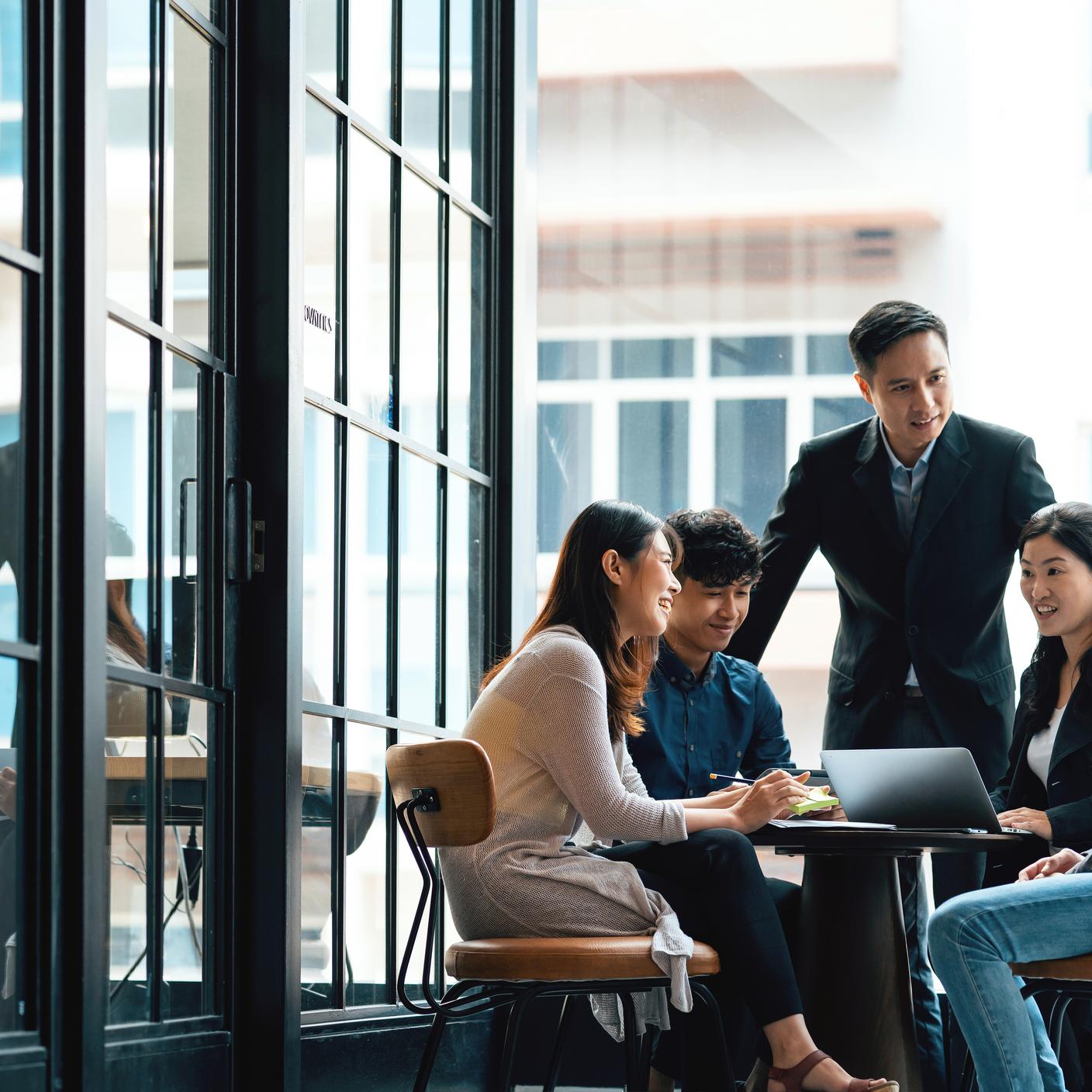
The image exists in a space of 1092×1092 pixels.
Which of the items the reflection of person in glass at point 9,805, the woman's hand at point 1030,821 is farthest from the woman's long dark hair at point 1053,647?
the reflection of person in glass at point 9,805

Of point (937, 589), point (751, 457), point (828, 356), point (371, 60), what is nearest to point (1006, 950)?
point (937, 589)

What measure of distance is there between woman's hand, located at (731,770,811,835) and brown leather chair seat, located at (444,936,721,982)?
0.20m

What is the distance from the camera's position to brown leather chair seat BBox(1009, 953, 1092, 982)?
79.2 inches

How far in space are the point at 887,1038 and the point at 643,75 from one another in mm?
4683

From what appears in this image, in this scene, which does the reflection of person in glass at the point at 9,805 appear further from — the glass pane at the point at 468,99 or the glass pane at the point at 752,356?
the glass pane at the point at 752,356

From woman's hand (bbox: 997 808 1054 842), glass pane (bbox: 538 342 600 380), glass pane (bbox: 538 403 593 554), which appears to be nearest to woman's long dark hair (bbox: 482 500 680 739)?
woman's hand (bbox: 997 808 1054 842)

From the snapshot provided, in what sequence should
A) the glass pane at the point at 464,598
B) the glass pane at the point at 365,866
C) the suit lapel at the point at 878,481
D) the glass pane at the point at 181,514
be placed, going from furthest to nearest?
the glass pane at the point at 464,598 < the suit lapel at the point at 878,481 < the glass pane at the point at 365,866 < the glass pane at the point at 181,514

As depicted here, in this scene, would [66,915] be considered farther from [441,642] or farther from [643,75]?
[643,75]

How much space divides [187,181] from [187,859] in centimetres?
100

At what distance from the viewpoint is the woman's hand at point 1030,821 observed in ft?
7.71

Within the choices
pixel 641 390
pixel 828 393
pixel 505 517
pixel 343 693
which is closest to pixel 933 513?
pixel 505 517

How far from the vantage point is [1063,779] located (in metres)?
2.46

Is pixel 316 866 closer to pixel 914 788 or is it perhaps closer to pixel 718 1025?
pixel 718 1025

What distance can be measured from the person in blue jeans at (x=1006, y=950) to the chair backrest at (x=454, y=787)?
621mm
